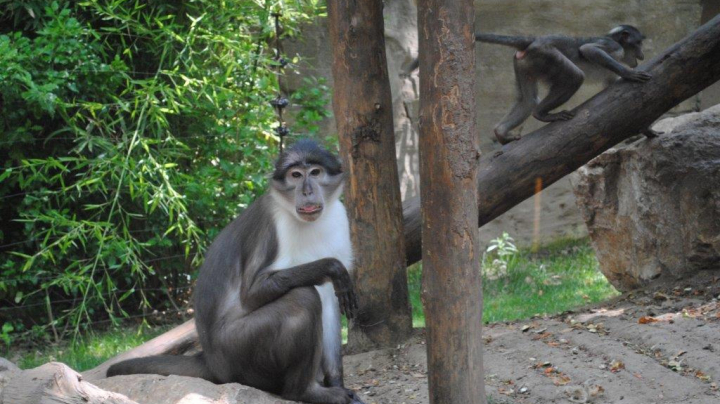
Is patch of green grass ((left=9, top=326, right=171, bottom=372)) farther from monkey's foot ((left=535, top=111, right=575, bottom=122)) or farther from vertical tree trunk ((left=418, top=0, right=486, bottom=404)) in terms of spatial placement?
monkey's foot ((left=535, top=111, right=575, bottom=122))

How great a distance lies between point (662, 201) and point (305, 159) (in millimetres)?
3149

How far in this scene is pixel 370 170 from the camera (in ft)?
17.3

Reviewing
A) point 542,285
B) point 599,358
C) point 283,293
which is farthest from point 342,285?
point 542,285

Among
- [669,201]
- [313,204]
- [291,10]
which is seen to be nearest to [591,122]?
[669,201]

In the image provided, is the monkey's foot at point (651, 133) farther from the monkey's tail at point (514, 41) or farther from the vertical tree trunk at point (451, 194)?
the vertical tree trunk at point (451, 194)

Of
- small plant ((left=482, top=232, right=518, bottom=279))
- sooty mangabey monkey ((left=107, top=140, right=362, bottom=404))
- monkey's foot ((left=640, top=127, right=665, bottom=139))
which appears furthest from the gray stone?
small plant ((left=482, top=232, right=518, bottom=279))

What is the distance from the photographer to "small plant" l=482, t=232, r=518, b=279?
28.6 ft

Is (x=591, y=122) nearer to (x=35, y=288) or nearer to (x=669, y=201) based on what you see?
(x=669, y=201)

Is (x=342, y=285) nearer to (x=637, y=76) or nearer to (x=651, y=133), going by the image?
(x=637, y=76)

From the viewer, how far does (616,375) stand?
4559 mm

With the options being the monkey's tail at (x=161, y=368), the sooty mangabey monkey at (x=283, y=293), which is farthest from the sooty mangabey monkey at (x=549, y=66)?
the monkey's tail at (x=161, y=368)

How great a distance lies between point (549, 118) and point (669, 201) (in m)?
1.09

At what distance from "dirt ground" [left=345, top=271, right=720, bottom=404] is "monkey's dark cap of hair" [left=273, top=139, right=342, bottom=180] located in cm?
140

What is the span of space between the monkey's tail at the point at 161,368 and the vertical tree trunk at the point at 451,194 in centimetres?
138
